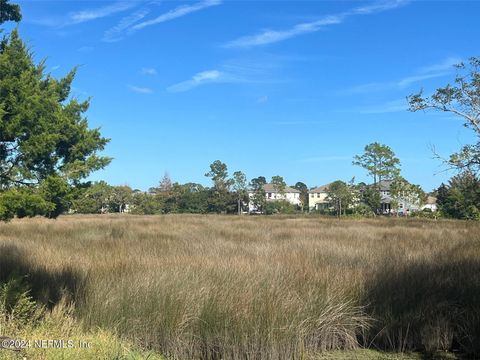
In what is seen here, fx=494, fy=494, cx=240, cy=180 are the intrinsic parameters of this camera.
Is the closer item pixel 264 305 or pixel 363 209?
pixel 264 305

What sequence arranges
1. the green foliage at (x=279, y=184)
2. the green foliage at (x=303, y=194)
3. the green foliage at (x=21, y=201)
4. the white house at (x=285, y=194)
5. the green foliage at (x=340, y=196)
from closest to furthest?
the green foliage at (x=21, y=201), the green foliage at (x=340, y=196), the green foliage at (x=279, y=184), the white house at (x=285, y=194), the green foliage at (x=303, y=194)

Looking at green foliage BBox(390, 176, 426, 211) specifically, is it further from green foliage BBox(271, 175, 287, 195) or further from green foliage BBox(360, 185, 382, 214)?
green foliage BBox(271, 175, 287, 195)

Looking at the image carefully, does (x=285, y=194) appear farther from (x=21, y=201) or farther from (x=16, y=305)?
(x=16, y=305)

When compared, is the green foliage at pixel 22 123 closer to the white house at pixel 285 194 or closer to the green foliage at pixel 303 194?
the white house at pixel 285 194

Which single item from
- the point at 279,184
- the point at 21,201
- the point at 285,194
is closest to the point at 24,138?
the point at 21,201

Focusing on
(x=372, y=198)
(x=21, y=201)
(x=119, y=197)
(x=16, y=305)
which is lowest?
(x=16, y=305)

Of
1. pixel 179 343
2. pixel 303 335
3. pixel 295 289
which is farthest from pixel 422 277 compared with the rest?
pixel 179 343

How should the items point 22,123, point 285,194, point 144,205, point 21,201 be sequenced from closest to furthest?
point 22,123
point 21,201
point 144,205
point 285,194

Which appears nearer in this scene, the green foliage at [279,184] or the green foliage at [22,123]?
the green foliage at [22,123]

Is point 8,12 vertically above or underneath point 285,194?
underneath

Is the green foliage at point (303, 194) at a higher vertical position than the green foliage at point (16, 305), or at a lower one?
higher

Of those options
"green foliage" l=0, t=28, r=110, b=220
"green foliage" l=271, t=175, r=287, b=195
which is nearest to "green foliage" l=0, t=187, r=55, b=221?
"green foliage" l=0, t=28, r=110, b=220

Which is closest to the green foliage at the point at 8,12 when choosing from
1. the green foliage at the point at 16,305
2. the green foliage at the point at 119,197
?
the green foliage at the point at 16,305

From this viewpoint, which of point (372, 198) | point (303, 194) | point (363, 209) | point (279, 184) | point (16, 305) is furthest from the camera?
point (303, 194)
